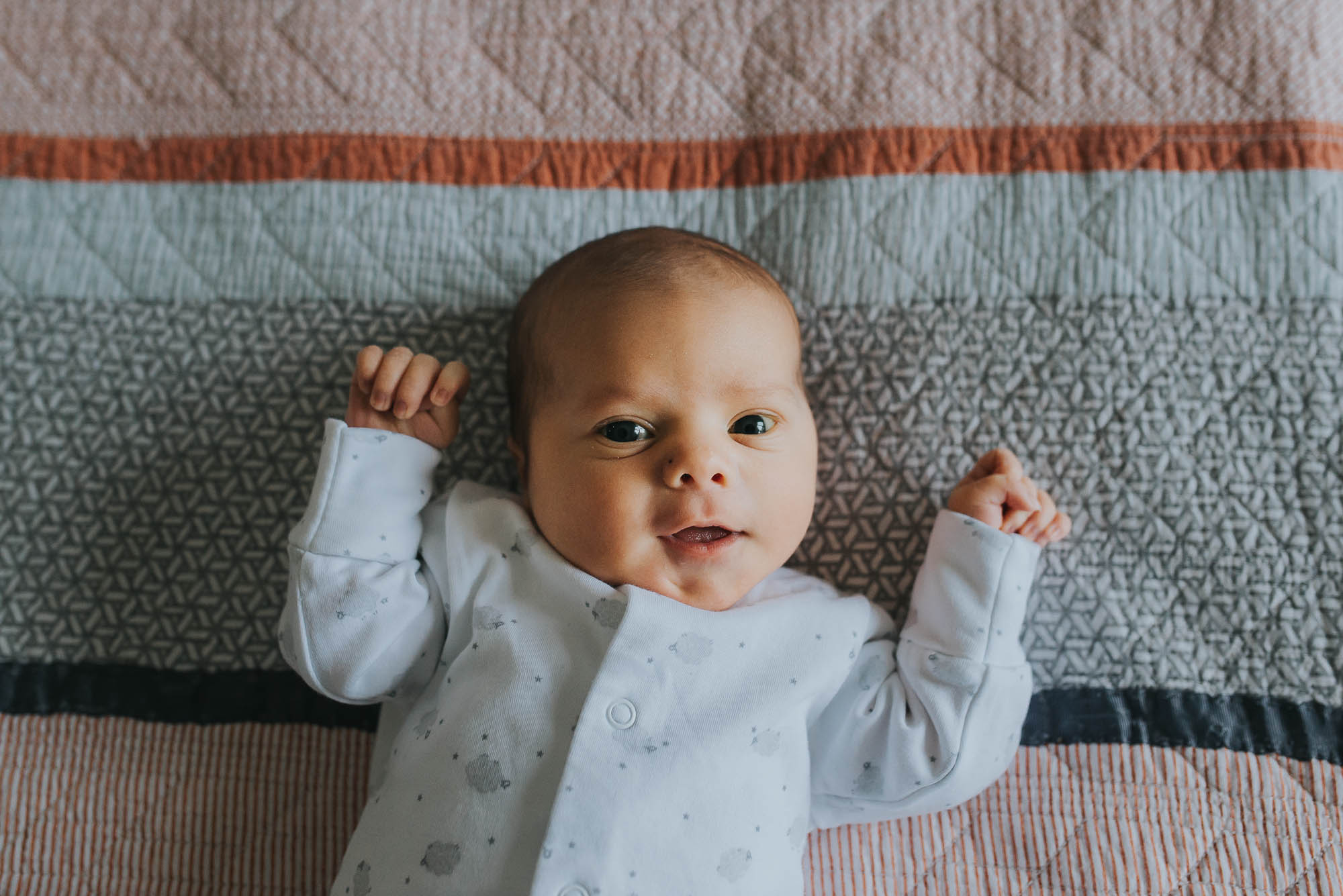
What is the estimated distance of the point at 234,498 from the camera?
1113mm

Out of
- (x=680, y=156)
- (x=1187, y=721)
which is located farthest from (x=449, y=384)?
(x=1187, y=721)

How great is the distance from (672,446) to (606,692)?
0.75 ft

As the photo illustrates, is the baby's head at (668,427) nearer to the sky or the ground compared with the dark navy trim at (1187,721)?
nearer to the sky

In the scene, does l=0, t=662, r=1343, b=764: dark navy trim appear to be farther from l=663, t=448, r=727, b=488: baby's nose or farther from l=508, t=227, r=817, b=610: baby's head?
l=663, t=448, r=727, b=488: baby's nose

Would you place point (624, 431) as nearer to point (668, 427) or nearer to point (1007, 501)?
point (668, 427)

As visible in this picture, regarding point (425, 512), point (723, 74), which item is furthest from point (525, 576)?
point (723, 74)

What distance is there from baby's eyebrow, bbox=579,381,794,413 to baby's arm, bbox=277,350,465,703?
0.21 m

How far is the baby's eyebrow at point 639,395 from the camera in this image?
0.91 m

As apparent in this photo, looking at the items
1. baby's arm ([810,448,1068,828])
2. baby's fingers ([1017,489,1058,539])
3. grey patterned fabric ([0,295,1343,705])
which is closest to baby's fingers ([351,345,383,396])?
grey patterned fabric ([0,295,1343,705])

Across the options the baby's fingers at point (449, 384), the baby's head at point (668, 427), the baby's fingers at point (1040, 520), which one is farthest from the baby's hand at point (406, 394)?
the baby's fingers at point (1040, 520)

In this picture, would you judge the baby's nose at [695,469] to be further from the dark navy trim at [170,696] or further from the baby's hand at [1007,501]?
the dark navy trim at [170,696]

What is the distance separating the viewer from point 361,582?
940mm

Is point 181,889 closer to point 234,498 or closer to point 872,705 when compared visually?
point 234,498

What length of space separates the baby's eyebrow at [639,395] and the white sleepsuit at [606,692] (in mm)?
159
